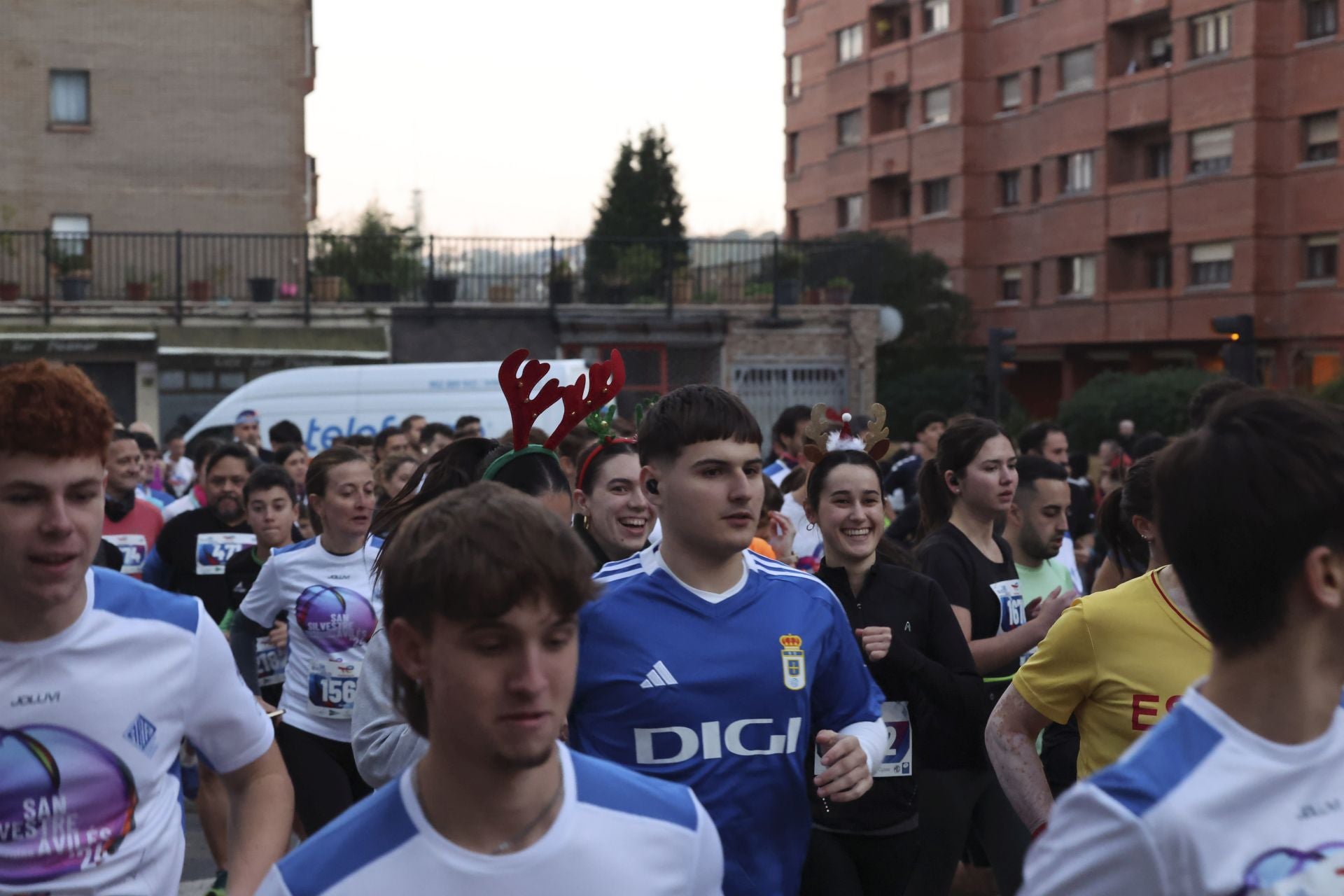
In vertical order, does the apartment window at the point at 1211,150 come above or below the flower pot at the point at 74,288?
above

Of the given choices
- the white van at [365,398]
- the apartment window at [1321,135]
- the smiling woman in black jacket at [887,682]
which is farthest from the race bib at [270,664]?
the apartment window at [1321,135]

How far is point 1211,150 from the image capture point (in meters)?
44.2

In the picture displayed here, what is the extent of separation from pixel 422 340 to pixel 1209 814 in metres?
32.8

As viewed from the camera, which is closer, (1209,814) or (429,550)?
(1209,814)

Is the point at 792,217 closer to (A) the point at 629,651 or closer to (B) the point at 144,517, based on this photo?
(B) the point at 144,517

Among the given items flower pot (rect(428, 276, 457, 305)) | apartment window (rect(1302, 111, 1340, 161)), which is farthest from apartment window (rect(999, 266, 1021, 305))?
flower pot (rect(428, 276, 457, 305))

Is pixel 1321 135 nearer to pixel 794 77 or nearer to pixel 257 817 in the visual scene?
pixel 794 77

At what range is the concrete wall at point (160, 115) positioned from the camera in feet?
125

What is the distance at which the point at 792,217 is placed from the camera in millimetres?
64125

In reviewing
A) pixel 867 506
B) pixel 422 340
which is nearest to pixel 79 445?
pixel 867 506

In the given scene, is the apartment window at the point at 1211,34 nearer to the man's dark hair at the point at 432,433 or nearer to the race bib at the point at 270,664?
the man's dark hair at the point at 432,433

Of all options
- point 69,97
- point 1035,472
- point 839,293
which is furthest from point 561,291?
point 1035,472

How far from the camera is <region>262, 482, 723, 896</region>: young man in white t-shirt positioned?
89.3 inches

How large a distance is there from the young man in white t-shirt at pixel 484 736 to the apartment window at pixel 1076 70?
48.3m
